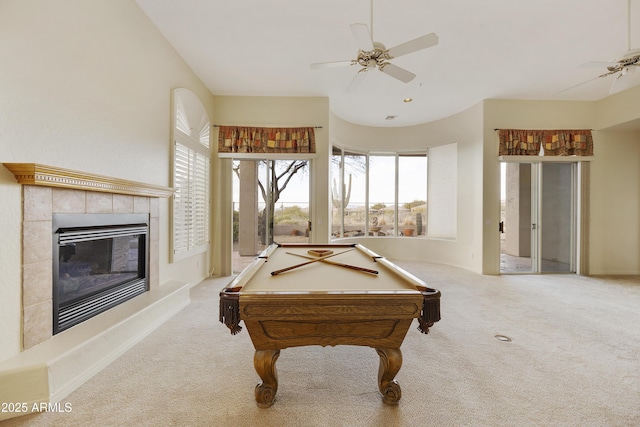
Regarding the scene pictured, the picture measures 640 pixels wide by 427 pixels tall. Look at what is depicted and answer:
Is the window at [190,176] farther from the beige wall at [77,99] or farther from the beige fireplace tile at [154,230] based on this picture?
the beige fireplace tile at [154,230]

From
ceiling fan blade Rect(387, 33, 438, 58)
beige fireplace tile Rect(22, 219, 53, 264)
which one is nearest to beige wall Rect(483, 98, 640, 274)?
ceiling fan blade Rect(387, 33, 438, 58)

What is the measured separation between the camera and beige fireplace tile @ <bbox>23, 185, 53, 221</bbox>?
1.67 m

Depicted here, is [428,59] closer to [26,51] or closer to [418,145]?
[418,145]

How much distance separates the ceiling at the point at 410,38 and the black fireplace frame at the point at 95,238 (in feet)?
7.17

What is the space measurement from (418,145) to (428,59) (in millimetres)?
2875

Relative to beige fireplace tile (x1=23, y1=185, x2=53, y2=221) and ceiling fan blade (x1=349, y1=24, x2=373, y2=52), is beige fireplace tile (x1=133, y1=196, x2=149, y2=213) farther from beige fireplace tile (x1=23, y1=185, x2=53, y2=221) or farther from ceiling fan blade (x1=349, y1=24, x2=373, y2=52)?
ceiling fan blade (x1=349, y1=24, x2=373, y2=52)

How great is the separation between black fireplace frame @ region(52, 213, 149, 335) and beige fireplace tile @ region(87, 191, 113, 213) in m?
0.04

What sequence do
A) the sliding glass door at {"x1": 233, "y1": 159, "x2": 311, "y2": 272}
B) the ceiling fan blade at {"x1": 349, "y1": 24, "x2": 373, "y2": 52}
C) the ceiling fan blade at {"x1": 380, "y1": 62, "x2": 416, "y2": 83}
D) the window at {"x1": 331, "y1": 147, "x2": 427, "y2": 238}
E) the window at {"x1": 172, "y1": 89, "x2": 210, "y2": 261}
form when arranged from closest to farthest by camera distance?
the ceiling fan blade at {"x1": 349, "y1": 24, "x2": 373, "y2": 52}, the ceiling fan blade at {"x1": 380, "y1": 62, "x2": 416, "y2": 83}, the window at {"x1": 172, "y1": 89, "x2": 210, "y2": 261}, the sliding glass door at {"x1": 233, "y1": 159, "x2": 311, "y2": 272}, the window at {"x1": 331, "y1": 147, "x2": 427, "y2": 238}

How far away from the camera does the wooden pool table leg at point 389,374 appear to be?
60.0 inches

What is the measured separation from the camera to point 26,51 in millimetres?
1647

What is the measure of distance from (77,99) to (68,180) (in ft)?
2.23

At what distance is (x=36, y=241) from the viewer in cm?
173

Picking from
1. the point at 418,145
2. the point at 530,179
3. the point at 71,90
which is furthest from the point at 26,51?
the point at 530,179

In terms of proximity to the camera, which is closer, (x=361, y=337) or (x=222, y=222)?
(x=361, y=337)
